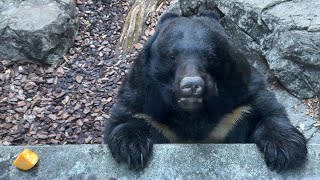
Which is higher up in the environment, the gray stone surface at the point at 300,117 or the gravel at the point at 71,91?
the gray stone surface at the point at 300,117

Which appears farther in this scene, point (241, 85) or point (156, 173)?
point (241, 85)

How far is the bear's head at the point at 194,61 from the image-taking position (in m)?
3.25

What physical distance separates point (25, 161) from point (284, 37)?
129 inches

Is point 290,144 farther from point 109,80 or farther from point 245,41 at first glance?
point 109,80

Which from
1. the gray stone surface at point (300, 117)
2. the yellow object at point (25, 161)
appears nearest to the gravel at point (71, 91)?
the gray stone surface at point (300, 117)

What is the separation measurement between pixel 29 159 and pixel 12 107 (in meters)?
2.90

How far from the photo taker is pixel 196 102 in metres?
3.13

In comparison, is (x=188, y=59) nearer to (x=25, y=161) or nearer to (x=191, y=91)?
(x=191, y=91)

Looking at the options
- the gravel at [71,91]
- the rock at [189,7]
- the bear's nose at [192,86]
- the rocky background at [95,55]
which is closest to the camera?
the bear's nose at [192,86]

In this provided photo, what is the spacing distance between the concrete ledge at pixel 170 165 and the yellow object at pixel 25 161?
37 mm

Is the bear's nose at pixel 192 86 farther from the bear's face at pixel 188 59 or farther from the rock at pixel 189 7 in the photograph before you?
the rock at pixel 189 7

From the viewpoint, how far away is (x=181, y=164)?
127 inches

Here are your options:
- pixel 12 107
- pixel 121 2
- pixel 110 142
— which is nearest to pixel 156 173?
pixel 110 142

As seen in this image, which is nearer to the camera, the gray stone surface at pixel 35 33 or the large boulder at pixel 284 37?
the large boulder at pixel 284 37
